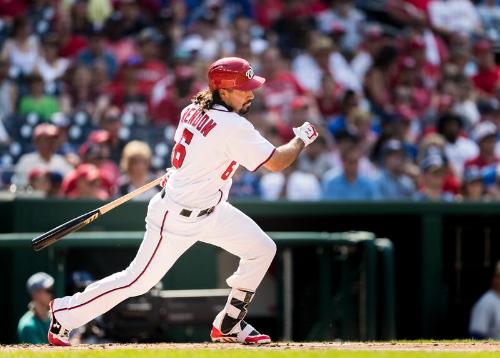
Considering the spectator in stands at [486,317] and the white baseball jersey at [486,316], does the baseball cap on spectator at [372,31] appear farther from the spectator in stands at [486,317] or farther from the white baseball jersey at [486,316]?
the white baseball jersey at [486,316]

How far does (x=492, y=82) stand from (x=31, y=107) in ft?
19.5

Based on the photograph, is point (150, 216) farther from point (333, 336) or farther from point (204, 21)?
point (204, 21)

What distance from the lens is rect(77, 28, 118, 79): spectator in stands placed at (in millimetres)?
12086

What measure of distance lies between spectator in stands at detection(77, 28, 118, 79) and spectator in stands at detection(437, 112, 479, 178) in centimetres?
357

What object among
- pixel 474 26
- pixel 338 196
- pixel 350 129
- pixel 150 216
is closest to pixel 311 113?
pixel 350 129

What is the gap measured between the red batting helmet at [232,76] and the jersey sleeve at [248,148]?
277 mm

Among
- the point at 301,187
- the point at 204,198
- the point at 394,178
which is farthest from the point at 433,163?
the point at 204,198

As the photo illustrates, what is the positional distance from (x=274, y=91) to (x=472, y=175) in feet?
7.63

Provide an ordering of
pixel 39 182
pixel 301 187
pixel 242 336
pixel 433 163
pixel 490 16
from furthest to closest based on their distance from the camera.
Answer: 1. pixel 490 16
2. pixel 301 187
3. pixel 433 163
4. pixel 39 182
5. pixel 242 336

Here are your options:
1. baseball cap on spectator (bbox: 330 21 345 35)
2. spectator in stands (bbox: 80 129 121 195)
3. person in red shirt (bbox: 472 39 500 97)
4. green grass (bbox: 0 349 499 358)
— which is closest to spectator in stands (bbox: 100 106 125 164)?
spectator in stands (bbox: 80 129 121 195)

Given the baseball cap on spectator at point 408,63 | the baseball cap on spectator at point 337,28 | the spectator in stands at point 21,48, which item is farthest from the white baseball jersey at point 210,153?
the baseball cap on spectator at point 337,28

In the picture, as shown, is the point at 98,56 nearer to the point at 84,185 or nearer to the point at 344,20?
the point at 84,185

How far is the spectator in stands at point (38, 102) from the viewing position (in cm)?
1132

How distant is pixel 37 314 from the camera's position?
7.91 meters
